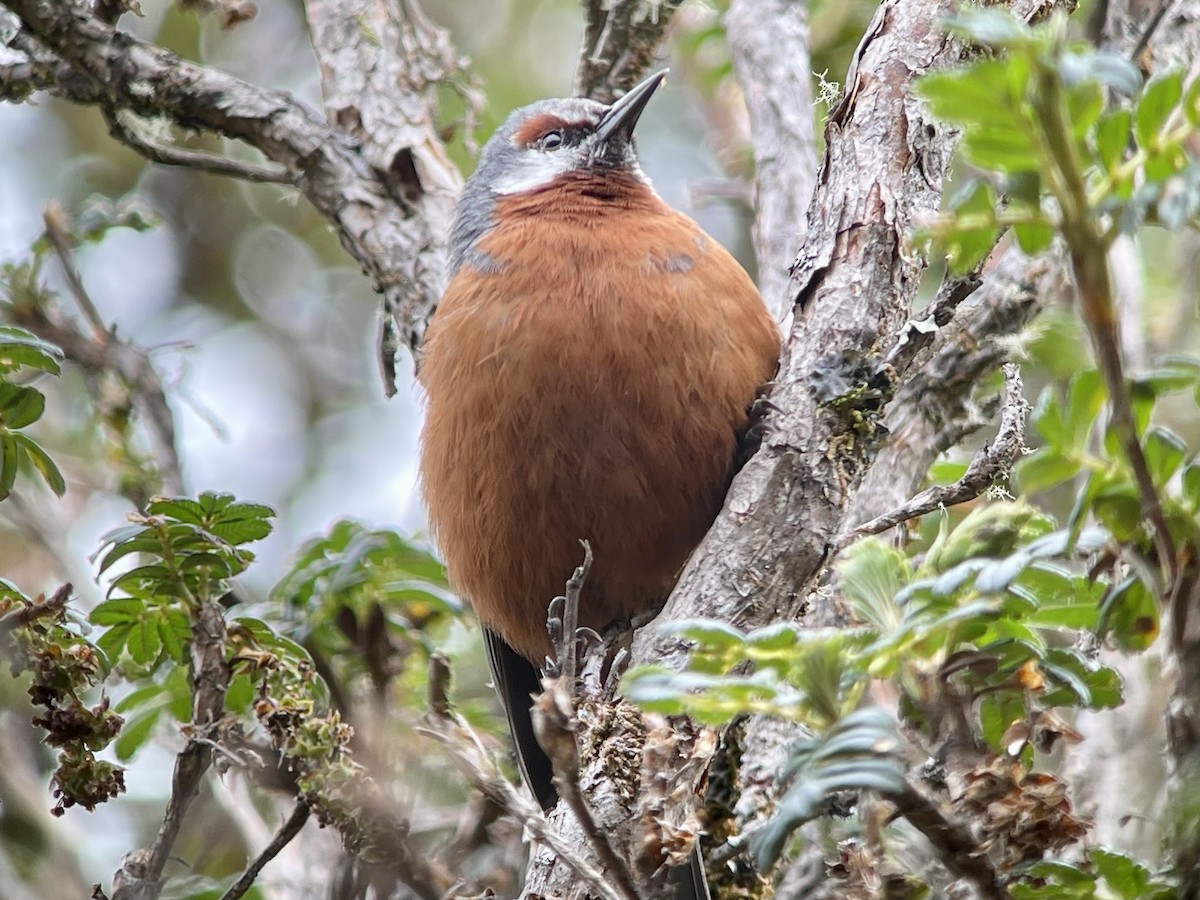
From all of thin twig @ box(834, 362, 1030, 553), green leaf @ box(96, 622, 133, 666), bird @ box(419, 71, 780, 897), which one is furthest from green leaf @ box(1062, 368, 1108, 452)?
green leaf @ box(96, 622, 133, 666)

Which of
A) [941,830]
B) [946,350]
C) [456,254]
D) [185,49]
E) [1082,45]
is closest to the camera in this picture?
[1082,45]

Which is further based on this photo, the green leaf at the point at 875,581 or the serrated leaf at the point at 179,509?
the serrated leaf at the point at 179,509

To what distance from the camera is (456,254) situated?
4.29 metres

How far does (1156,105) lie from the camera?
62.6 inches

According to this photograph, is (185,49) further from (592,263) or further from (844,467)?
(844,467)

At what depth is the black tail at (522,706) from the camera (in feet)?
14.2

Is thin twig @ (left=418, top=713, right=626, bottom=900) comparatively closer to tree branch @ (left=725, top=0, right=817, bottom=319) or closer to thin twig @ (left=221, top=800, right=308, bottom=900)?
thin twig @ (left=221, top=800, right=308, bottom=900)

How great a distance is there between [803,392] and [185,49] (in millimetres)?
6045

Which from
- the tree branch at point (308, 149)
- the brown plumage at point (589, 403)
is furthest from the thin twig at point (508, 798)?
the tree branch at point (308, 149)

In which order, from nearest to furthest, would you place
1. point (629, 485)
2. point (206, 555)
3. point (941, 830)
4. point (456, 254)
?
point (941, 830)
point (206, 555)
point (629, 485)
point (456, 254)

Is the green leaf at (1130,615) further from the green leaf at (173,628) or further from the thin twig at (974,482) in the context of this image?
the green leaf at (173,628)

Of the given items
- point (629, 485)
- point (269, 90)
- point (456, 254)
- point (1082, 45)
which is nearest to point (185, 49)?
point (269, 90)

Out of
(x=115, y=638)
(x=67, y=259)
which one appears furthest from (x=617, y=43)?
(x=115, y=638)

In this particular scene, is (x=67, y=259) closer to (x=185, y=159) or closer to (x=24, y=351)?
(x=185, y=159)
